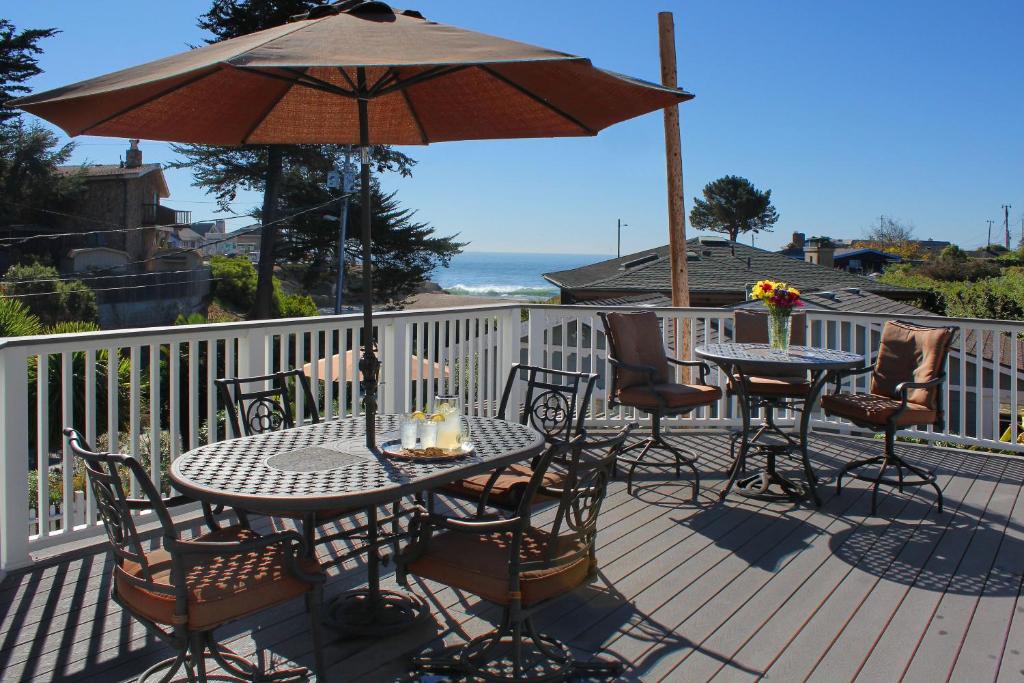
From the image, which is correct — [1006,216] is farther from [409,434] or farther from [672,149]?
[409,434]

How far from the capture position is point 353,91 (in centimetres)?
299

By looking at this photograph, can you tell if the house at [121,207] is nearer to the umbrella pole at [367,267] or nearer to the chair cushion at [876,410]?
the chair cushion at [876,410]

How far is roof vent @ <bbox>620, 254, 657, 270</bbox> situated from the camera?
971 inches

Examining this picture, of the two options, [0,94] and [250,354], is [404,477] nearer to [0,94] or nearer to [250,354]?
[250,354]

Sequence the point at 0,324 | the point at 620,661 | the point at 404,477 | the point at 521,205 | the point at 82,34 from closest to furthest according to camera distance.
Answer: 1. the point at 404,477
2. the point at 620,661
3. the point at 0,324
4. the point at 82,34
5. the point at 521,205

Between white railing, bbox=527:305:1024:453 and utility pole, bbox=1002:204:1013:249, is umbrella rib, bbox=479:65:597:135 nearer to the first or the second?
white railing, bbox=527:305:1024:453

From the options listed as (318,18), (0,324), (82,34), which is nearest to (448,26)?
(318,18)

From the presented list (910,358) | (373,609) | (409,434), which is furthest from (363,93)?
(910,358)

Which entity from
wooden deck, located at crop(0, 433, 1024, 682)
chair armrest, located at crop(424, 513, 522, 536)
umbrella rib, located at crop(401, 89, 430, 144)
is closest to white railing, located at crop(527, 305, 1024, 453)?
wooden deck, located at crop(0, 433, 1024, 682)

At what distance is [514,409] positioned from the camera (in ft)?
20.1

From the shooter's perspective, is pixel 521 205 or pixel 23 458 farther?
pixel 521 205

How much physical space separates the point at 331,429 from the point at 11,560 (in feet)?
4.80

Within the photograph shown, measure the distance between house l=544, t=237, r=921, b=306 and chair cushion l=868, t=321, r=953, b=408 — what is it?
14221 millimetres

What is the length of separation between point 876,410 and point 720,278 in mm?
16593
